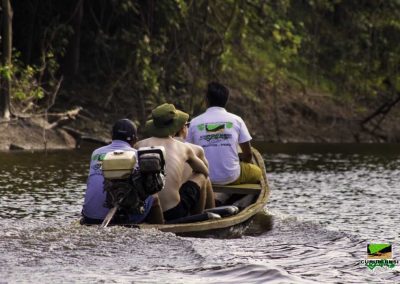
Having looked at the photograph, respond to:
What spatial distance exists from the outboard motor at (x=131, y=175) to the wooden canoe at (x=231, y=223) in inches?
12.2

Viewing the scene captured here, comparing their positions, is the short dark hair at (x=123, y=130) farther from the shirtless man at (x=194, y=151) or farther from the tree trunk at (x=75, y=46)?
the tree trunk at (x=75, y=46)

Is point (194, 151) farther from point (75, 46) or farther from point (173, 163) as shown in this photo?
point (75, 46)

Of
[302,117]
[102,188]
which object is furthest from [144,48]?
[102,188]

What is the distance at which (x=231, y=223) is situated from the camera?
37.2 feet

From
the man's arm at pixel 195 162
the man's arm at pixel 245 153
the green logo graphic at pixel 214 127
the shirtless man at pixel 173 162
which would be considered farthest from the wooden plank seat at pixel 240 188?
the man's arm at pixel 195 162

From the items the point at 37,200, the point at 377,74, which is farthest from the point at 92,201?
the point at 377,74

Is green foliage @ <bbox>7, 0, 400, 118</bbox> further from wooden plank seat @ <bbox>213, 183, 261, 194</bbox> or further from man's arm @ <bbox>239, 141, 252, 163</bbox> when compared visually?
wooden plank seat @ <bbox>213, 183, 261, 194</bbox>

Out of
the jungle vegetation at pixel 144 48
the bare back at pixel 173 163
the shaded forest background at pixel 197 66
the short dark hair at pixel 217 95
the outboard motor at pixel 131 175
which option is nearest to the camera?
the outboard motor at pixel 131 175

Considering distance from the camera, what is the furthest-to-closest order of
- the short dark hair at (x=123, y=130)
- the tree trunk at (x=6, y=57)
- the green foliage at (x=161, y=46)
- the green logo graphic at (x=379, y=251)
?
the green foliage at (x=161, y=46)
the tree trunk at (x=6, y=57)
the short dark hair at (x=123, y=130)
the green logo graphic at (x=379, y=251)

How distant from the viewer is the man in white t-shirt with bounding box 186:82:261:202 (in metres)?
12.5

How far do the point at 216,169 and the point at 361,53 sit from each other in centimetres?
2043

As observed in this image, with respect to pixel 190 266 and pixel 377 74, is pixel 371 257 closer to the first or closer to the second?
pixel 190 266

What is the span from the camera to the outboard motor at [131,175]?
33.2 feet

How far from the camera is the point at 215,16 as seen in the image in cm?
2700
